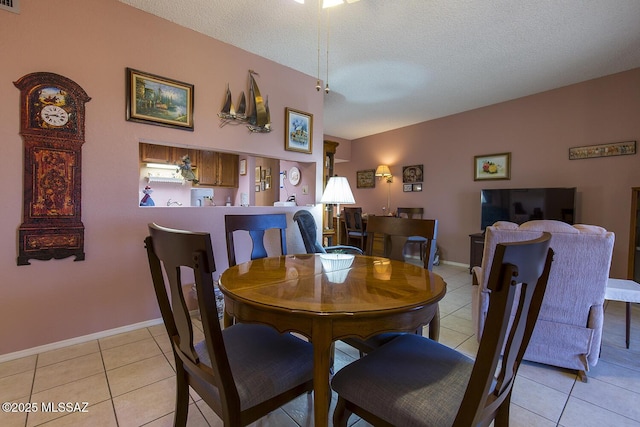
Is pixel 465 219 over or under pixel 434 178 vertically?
under

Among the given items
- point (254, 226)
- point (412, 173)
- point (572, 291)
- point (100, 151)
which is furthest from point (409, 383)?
point (412, 173)

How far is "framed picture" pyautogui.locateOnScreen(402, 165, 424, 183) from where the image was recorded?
5355 millimetres

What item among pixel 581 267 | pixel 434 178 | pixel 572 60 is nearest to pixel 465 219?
pixel 434 178

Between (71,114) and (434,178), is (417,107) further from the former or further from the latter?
(71,114)

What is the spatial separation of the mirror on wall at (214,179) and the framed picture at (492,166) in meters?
2.96

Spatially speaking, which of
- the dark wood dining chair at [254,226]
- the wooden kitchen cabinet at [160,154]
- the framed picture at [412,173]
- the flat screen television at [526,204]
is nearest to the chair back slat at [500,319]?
the dark wood dining chair at [254,226]

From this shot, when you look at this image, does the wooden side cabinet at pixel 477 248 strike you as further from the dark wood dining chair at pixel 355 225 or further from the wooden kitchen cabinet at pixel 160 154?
the wooden kitchen cabinet at pixel 160 154

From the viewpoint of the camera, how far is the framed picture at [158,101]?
2240 millimetres

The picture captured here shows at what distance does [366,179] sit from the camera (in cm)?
644

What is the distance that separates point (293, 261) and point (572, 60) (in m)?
3.71

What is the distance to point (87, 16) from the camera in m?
2.06

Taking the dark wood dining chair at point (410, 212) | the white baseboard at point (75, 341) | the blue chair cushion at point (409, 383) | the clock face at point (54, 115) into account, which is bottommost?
the white baseboard at point (75, 341)

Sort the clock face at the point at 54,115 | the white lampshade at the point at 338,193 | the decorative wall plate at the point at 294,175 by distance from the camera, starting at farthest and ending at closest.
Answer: the decorative wall plate at the point at 294,175 → the white lampshade at the point at 338,193 → the clock face at the point at 54,115

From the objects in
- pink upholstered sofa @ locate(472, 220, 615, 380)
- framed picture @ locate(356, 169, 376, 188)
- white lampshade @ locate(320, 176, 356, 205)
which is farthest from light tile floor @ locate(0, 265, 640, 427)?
framed picture @ locate(356, 169, 376, 188)
